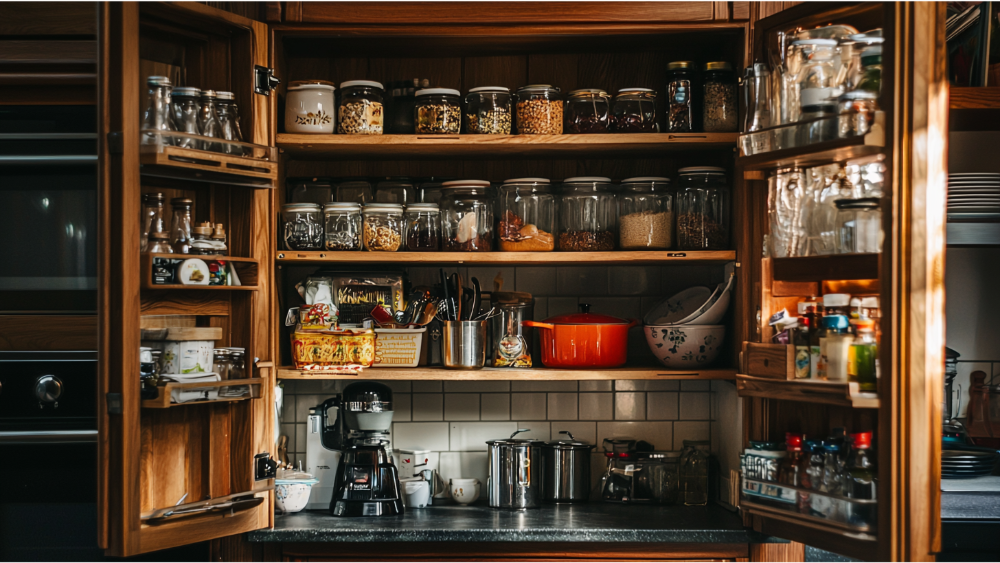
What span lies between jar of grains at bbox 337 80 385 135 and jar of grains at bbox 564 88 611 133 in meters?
0.60

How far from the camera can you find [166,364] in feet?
5.97

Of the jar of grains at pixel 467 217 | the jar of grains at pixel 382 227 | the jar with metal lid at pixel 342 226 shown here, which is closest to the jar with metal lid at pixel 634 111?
the jar of grains at pixel 467 217

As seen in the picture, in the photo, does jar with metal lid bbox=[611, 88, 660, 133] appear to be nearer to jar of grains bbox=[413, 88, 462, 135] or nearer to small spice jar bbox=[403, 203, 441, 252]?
jar of grains bbox=[413, 88, 462, 135]

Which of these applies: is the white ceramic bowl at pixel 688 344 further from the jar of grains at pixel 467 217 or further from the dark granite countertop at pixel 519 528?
the jar of grains at pixel 467 217

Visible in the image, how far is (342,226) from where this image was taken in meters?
2.19

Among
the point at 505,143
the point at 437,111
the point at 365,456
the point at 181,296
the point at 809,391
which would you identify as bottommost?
the point at 365,456

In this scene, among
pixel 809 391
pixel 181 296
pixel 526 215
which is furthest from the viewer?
pixel 526 215

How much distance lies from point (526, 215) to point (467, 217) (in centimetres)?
19

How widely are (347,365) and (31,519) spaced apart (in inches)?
35.4

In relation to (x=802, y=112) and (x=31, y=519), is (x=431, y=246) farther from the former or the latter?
(x=31, y=519)

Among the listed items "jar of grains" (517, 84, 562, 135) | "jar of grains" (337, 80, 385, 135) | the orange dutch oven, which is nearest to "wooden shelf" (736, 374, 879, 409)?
the orange dutch oven

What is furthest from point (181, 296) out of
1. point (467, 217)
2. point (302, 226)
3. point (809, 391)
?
point (809, 391)

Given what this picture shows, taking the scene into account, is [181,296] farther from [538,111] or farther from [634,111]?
[634,111]

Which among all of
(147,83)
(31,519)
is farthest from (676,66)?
(31,519)
